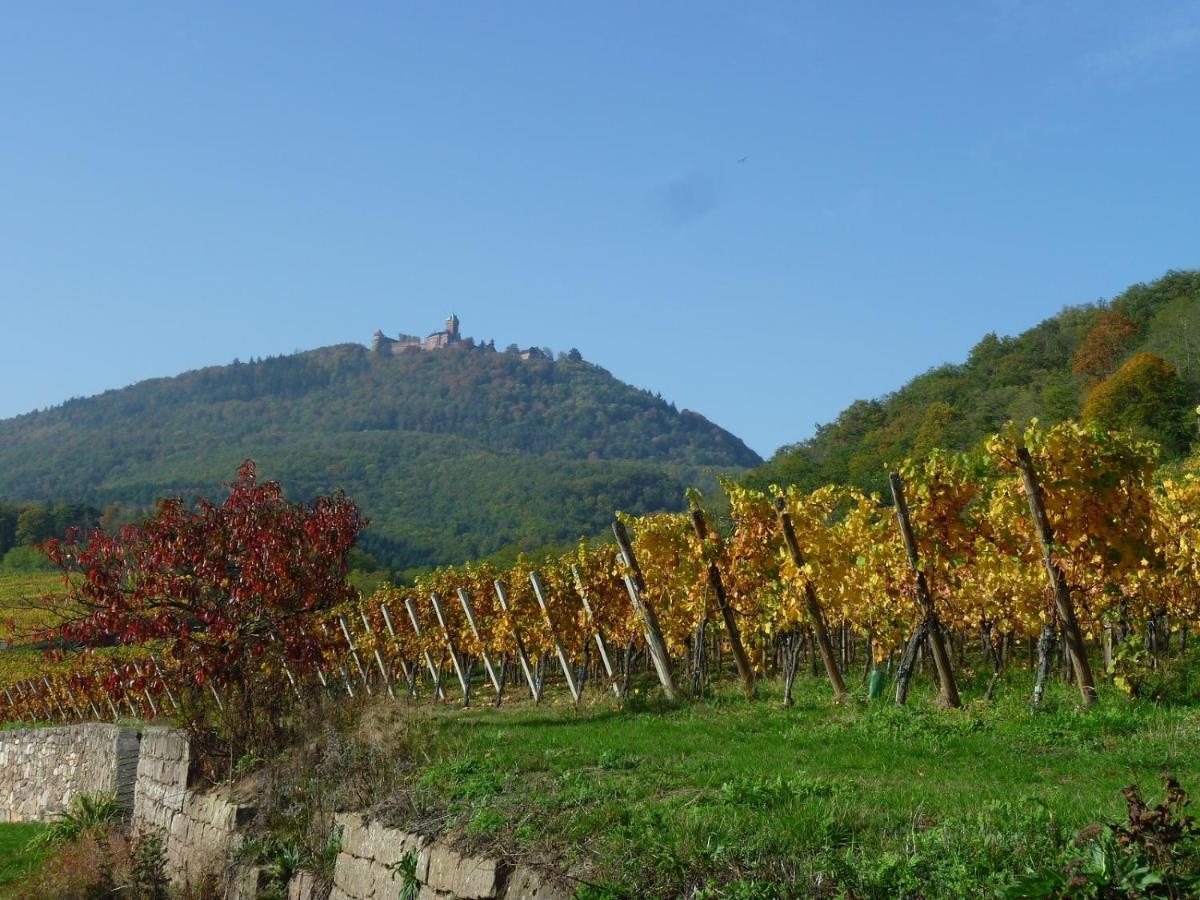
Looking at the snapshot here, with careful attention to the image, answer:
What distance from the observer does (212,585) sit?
10875 mm

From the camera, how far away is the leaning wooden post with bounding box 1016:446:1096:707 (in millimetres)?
8781

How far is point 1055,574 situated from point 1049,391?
5592 cm

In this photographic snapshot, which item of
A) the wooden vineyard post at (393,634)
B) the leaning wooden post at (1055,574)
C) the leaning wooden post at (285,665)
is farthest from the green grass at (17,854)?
the leaning wooden post at (1055,574)

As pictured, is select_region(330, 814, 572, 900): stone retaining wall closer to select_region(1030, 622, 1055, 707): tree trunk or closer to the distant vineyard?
the distant vineyard

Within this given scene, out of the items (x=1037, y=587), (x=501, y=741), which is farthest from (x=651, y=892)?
(x=1037, y=587)

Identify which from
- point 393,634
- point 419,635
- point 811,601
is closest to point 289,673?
point 811,601

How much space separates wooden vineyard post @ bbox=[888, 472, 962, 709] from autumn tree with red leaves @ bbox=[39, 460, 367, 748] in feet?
19.3

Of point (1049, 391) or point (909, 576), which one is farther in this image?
point (1049, 391)

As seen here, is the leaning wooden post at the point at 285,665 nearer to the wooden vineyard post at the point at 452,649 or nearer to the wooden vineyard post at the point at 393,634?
the wooden vineyard post at the point at 452,649

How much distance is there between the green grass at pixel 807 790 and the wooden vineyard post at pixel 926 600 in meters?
0.31

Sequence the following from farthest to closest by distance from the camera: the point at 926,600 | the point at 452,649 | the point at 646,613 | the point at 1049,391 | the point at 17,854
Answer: the point at 1049,391 < the point at 452,649 < the point at 17,854 < the point at 646,613 < the point at 926,600

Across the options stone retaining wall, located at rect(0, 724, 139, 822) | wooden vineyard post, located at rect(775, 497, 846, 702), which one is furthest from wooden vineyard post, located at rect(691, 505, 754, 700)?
stone retaining wall, located at rect(0, 724, 139, 822)

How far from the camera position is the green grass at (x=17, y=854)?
11532 mm

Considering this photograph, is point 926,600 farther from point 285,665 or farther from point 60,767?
point 60,767
